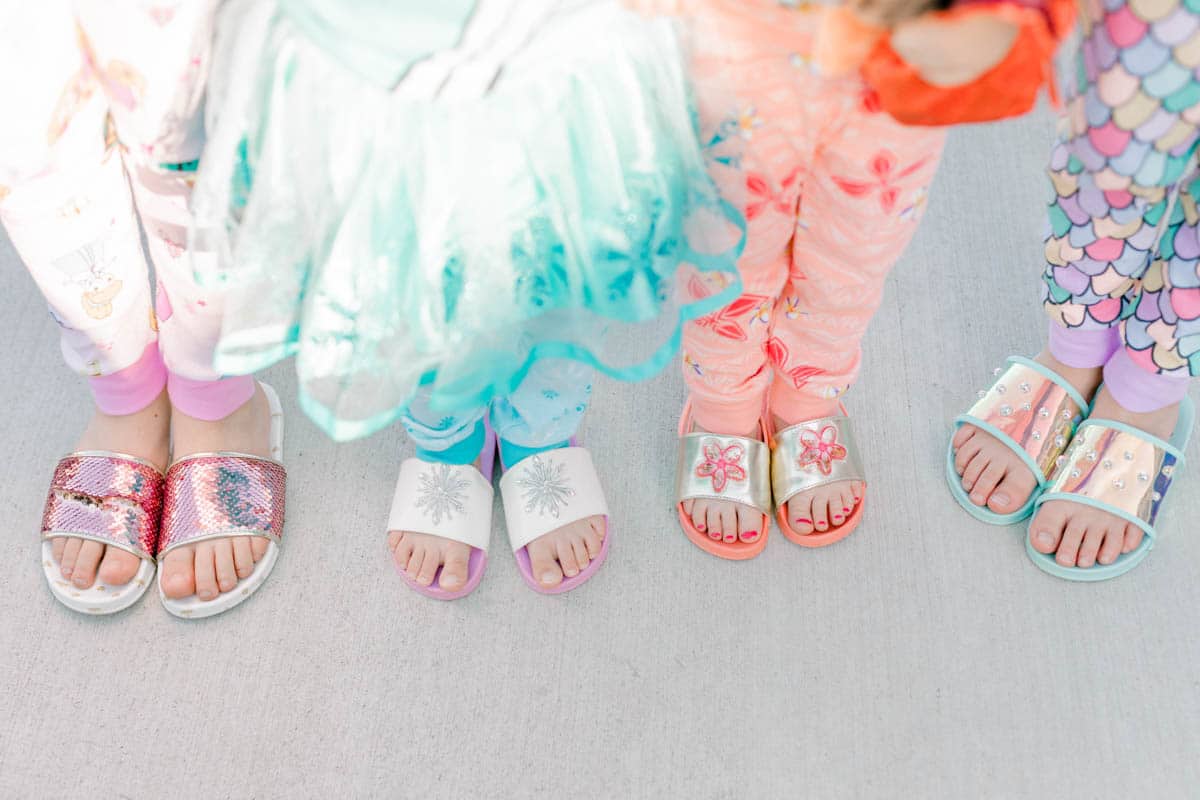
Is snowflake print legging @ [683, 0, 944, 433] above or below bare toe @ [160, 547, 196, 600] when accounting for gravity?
above

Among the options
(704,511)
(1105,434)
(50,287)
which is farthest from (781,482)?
(50,287)

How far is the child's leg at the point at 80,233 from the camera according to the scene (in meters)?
0.71

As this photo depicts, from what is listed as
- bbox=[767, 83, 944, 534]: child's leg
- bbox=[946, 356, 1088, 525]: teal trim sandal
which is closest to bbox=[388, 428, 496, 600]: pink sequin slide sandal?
bbox=[767, 83, 944, 534]: child's leg

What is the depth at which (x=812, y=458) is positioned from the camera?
3.66 feet

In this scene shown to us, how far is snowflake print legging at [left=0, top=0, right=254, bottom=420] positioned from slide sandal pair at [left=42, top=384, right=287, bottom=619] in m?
0.06

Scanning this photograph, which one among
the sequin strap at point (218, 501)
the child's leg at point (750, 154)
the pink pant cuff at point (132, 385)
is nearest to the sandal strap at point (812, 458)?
the child's leg at point (750, 154)

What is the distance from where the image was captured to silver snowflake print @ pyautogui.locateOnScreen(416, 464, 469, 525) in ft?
3.54

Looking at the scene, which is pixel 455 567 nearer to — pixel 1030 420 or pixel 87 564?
pixel 87 564

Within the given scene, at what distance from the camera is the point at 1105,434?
109 centimetres

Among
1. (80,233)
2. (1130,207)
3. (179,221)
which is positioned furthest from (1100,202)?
(80,233)

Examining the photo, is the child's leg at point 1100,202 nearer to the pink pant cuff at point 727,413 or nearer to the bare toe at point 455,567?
the pink pant cuff at point 727,413

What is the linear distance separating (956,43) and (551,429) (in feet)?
1.91

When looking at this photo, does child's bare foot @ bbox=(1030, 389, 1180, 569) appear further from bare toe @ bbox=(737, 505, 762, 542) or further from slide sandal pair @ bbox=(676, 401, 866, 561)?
bare toe @ bbox=(737, 505, 762, 542)

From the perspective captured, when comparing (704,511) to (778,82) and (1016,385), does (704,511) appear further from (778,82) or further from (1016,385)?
(778,82)
